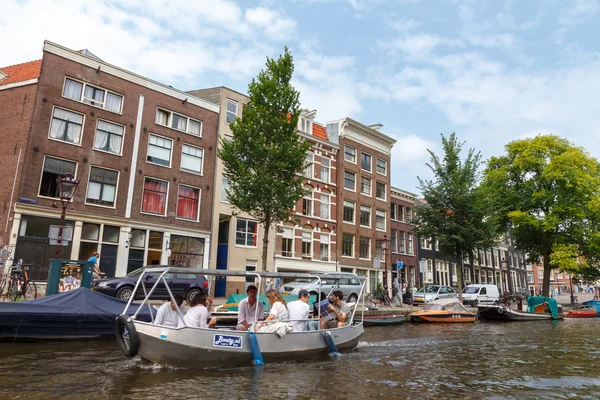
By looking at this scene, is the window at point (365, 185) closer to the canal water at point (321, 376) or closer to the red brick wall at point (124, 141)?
the red brick wall at point (124, 141)

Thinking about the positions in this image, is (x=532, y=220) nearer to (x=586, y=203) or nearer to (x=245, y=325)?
(x=586, y=203)

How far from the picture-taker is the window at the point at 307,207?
36594 millimetres

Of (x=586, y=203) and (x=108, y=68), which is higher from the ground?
(x=108, y=68)

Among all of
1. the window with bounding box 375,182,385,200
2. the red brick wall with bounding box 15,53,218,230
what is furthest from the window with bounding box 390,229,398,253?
the red brick wall with bounding box 15,53,218,230

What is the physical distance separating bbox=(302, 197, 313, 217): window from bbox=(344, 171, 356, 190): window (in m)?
4.86

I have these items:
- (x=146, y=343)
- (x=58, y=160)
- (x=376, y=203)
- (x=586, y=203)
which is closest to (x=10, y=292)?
(x=58, y=160)

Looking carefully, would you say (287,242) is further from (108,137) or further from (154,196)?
(108,137)

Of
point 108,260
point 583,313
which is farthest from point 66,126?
point 583,313

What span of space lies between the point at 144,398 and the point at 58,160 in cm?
2050

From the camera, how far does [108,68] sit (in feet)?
87.5

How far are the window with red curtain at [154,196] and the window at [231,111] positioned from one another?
6976mm

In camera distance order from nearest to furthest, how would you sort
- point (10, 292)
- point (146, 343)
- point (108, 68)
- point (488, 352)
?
1. point (146, 343)
2. point (488, 352)
3. point (10, 292)
4. point (108, 68)

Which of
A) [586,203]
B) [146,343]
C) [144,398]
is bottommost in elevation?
[144,398]

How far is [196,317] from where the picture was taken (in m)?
10.3
